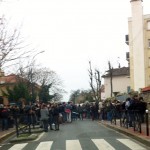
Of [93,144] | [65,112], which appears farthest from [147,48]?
[93,144]

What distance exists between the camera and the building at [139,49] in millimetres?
68062

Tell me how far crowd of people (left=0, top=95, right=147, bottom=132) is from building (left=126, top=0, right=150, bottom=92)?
67.5 feet

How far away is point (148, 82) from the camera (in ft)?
220

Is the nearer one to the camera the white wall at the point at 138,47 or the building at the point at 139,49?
the white wall at the point at 138,47

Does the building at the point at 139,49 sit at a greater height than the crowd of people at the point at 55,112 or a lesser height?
greater

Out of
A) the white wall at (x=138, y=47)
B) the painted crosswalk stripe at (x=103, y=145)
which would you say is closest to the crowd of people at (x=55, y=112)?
the painted crosswalk stripe at (x=103, y=145)

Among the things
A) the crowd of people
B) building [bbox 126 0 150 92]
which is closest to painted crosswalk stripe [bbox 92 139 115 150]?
the crowd of people

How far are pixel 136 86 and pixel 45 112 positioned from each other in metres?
41.9

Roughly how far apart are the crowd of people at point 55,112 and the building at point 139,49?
20582 millimetres

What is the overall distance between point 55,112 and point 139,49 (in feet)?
138

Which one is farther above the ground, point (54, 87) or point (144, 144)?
point (54, 87)

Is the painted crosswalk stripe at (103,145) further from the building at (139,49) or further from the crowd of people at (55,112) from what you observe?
the building at (139,49)

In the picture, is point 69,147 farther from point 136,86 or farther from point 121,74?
point 121,74

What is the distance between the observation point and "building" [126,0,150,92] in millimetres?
68062
